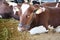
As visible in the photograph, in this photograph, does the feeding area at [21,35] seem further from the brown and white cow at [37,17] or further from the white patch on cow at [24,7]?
the white patch on cow at [24,7]

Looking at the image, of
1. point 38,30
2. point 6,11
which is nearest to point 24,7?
point 38,30

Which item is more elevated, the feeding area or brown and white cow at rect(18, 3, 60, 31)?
brown and white cow at rect(18, 3, 60, 31)

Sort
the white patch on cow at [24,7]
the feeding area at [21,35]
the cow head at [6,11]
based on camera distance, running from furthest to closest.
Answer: the cow head at [6,11]
the white patch on cow at [24,7]
the feeding area at [21,35]

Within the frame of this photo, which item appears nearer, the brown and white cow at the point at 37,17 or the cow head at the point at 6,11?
the brown and white cow at the point at 37,17

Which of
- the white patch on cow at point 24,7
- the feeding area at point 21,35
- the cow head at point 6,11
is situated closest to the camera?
the feeding area at point 21,35

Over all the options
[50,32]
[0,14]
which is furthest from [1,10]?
[50,32]

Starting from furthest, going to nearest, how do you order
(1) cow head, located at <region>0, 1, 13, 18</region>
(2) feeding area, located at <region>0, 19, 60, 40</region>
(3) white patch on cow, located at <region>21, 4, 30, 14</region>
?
(1) cow head, located at <region>0, 1, 13, 18</region> → (3) white patch on cow, located at <region>21, 4, 30, 14</region> → (2) feeding area, located at <region>0, 19, 60, 40</region>

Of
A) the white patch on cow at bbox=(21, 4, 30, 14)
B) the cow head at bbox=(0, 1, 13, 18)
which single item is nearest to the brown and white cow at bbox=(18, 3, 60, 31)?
the white patch on cow at bbox=(21, 4, 30, 14)

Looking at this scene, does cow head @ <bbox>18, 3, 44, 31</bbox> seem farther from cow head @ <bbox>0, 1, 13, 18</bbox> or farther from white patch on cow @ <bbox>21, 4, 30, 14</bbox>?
cow head @ <bbox>0, 1, 13, 18</bbox>

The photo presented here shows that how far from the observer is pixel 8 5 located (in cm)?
155

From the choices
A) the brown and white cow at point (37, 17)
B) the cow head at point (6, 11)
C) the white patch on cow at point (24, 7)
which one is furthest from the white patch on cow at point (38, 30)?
the cow head at point (6, 11)

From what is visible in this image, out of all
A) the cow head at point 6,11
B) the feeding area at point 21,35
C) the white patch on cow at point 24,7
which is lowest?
the feeding area at point 21,35

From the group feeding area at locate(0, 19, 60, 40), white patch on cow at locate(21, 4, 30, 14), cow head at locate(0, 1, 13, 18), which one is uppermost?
white patch on cow at locate(21, 4, 30, 14)

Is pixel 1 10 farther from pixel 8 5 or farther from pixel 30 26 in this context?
pixel 30 26
